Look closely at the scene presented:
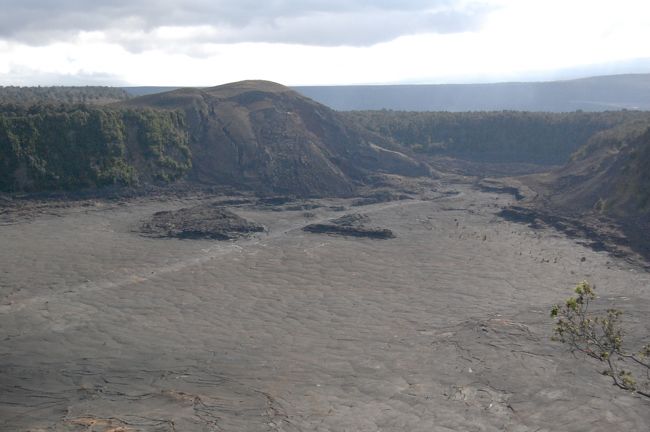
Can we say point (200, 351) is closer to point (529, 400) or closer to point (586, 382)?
point (529, 400)

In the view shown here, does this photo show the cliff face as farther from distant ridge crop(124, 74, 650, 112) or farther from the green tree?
distant ridge crop(124, 74, 650, 112)

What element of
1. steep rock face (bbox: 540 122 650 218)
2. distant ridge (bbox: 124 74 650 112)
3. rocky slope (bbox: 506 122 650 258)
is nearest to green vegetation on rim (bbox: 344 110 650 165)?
steep rock face (bbox: 540 122 650 218)

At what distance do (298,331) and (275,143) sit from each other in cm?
3368

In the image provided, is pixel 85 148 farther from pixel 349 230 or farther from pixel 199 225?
pixel 349 230

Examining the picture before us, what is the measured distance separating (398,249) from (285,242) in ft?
21.0

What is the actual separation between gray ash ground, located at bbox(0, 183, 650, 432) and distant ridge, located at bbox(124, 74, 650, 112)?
422 feet

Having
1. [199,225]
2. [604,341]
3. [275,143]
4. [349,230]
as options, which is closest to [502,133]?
[275,143]

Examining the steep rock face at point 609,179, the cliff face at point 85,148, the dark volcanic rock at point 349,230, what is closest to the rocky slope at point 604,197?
the steep rock face at point 609,179

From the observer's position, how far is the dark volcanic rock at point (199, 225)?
34.9 metres

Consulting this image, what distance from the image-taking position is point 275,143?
53562 millimetres

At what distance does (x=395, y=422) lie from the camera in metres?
15.5

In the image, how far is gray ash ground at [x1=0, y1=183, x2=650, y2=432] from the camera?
15.8 meters

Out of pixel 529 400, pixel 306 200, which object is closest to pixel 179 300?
pixel 529 400

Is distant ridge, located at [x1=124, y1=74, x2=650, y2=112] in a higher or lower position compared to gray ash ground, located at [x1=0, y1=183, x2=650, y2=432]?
higher
